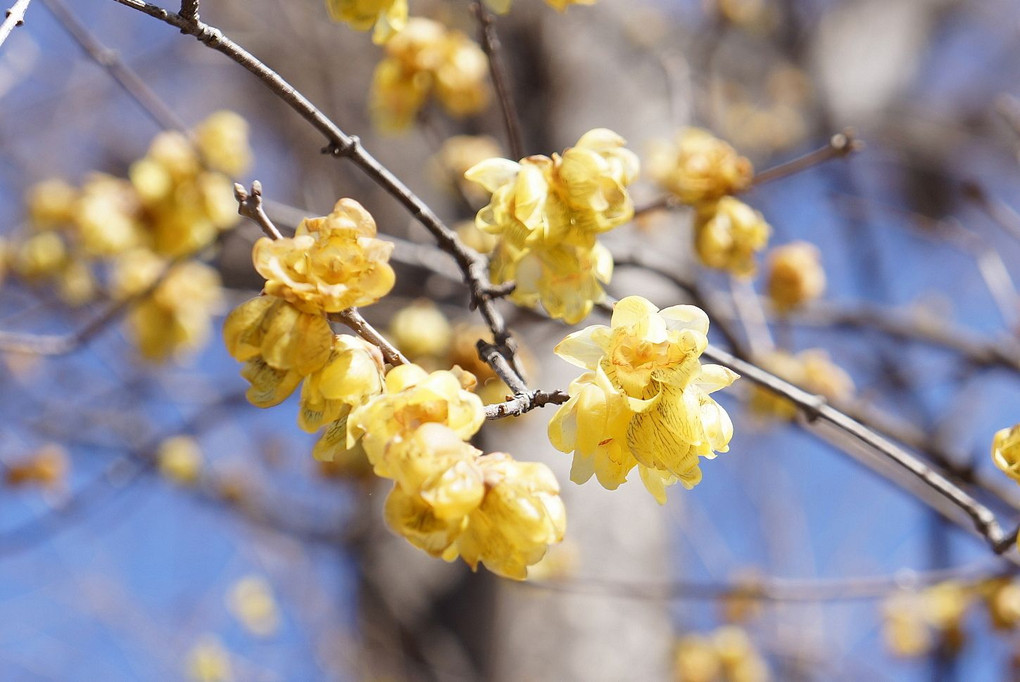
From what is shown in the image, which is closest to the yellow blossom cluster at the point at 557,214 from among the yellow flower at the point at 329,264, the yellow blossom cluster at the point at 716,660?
the yellow flower at the point at 329,264

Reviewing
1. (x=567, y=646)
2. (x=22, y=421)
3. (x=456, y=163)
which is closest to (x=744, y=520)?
(x=567, y=646)

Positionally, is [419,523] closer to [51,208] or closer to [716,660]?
[51,208]

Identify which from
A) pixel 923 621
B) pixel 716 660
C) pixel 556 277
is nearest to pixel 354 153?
pixel 556 277

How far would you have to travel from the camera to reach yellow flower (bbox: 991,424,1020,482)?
60cm

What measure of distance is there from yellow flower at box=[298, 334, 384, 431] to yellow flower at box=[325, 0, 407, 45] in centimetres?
34

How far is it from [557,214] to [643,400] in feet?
0.69

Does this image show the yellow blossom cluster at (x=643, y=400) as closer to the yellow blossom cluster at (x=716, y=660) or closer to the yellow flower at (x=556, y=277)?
the yellow flower at (x=556, y=277)

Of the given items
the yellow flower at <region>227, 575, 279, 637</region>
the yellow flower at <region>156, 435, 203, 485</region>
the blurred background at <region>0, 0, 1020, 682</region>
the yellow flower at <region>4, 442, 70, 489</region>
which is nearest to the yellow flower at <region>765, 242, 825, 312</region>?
the blurred background at <region>0, 0, 1020, 682</region>

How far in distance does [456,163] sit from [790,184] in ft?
6.29

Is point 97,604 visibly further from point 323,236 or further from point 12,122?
point 323,236

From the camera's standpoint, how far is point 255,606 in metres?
3.42

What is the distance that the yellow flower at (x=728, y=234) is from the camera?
100 centimetres

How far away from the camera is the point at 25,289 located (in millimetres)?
1893

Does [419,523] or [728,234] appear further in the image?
[728,234]
